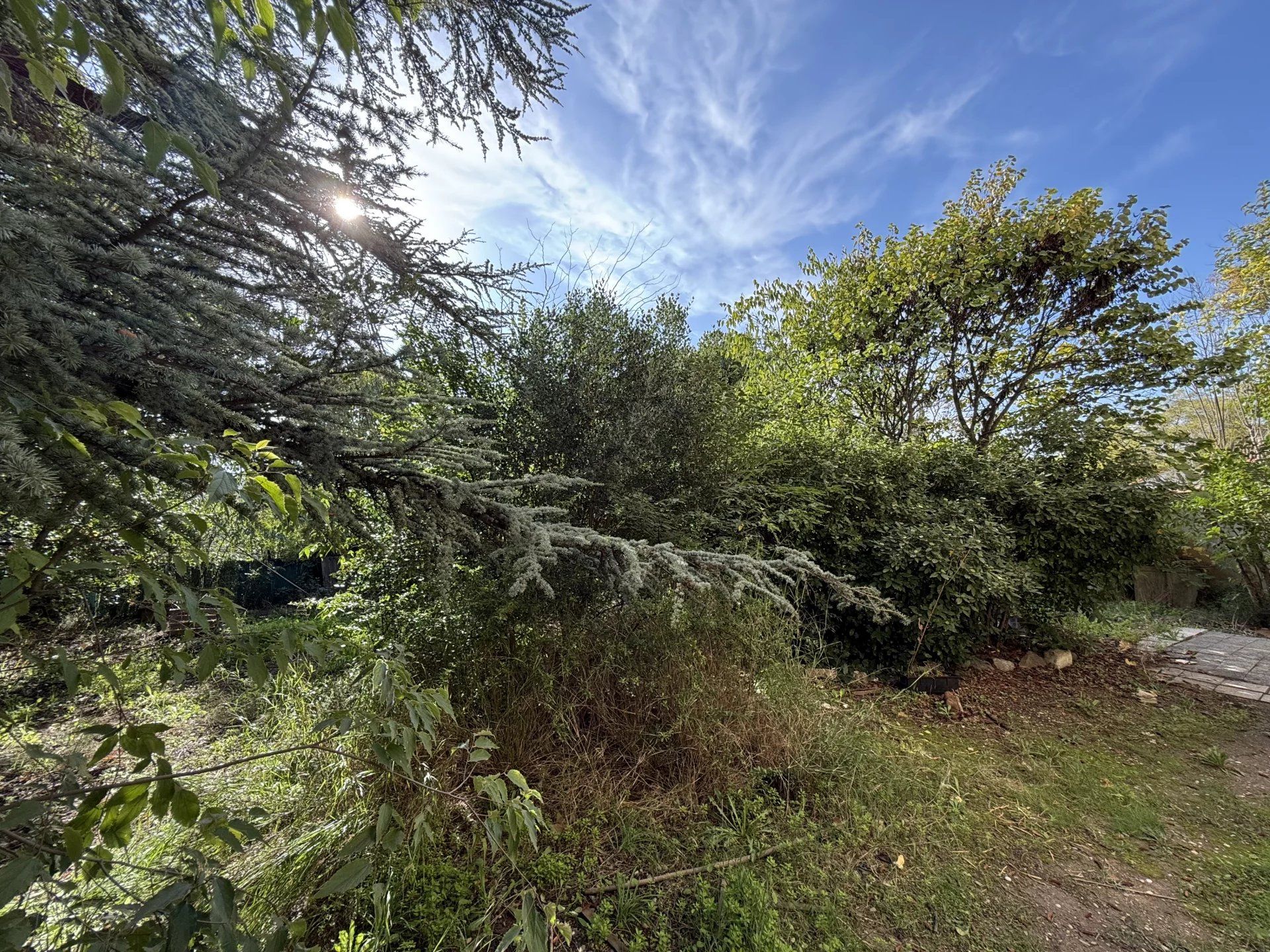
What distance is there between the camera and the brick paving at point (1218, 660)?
14.6 feet

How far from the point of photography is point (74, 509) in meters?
1.23

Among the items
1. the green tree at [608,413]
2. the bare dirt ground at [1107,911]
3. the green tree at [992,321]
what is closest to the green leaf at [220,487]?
the green tree at [608,413]

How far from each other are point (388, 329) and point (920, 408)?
7.31 m

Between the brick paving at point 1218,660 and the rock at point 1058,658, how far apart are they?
0.78 m

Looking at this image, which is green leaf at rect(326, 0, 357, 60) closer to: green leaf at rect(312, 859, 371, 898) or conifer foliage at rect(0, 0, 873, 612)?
conifer foliage at rect(0, 0, 873, 612)

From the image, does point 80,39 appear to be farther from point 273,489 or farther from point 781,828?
point 781,828

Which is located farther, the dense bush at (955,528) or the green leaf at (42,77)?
the dense bush at (955,528)

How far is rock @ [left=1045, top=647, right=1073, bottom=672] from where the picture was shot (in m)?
4.72

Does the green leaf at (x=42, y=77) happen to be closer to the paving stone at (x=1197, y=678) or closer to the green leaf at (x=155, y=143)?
the green leaf at (x=155, y=143)

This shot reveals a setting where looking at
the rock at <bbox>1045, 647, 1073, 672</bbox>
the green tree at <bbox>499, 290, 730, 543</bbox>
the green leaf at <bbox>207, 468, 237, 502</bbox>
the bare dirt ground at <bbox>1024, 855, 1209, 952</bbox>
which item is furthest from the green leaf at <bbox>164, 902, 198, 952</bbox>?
the rock at <bbox>1045, 647, 1073, 672</bbox>

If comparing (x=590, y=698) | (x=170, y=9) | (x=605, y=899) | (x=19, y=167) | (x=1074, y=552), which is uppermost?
(x=170, y=9)

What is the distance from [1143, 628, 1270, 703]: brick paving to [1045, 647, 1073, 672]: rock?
2.56 ft

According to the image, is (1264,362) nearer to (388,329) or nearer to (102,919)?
(388,329)

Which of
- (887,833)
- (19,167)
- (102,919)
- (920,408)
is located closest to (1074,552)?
(920,408)
